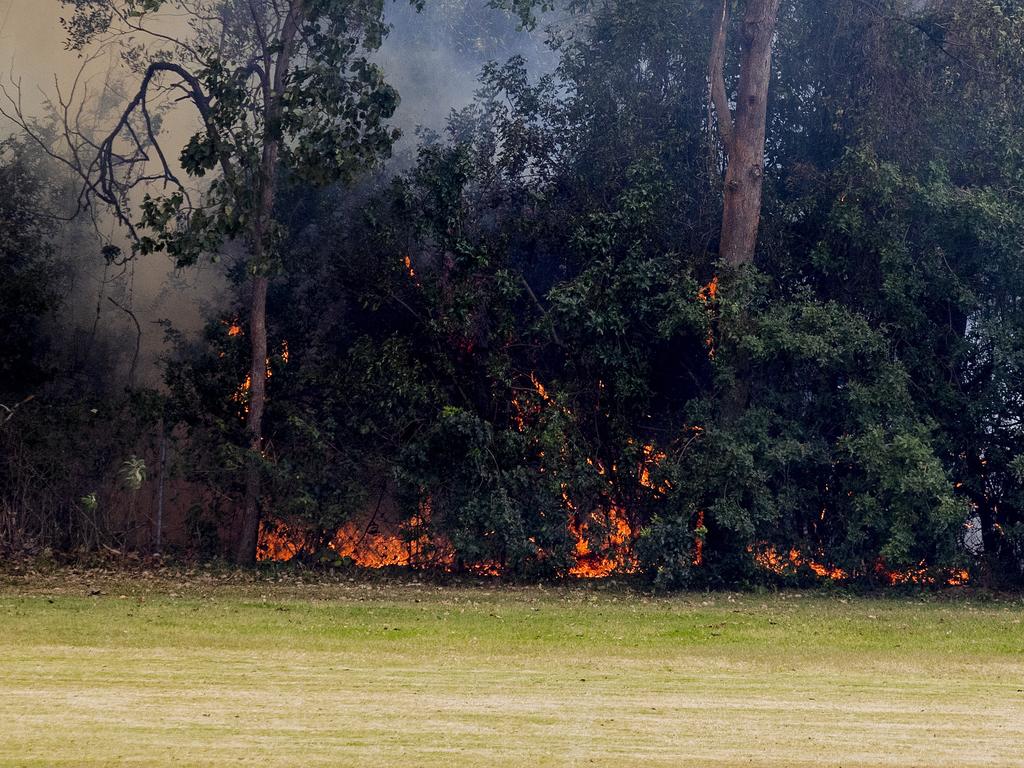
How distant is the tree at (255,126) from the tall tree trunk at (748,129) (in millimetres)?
4888

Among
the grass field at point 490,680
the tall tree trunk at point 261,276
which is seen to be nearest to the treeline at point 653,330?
the tall tree trunk at point 261,276

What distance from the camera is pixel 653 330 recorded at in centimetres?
1844

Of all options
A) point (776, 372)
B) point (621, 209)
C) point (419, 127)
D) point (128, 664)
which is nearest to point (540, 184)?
point (621, 209)

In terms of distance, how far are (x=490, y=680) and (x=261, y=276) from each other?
9706mm

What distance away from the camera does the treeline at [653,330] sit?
17.6 metres

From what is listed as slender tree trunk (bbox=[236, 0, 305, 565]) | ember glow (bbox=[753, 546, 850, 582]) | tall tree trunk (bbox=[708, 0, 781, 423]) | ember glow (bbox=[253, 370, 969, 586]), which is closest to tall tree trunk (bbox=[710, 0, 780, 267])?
tall tree trunk (bbox=[708, 0, 781, 423])

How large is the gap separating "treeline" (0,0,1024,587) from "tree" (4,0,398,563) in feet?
1.26

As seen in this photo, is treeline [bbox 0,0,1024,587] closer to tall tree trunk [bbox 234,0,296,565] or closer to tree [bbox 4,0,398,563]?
tall tree trunk [bbox 234,0,296,565]

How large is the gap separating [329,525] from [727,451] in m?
5.73

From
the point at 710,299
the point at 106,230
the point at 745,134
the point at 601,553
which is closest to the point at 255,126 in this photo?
the point at 106,230

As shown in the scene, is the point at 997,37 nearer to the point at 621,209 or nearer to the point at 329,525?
the point at 621,209

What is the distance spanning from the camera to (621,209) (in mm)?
18312

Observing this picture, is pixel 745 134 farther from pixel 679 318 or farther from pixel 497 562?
pixel 497 562

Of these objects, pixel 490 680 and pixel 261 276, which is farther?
pixel 261 276
